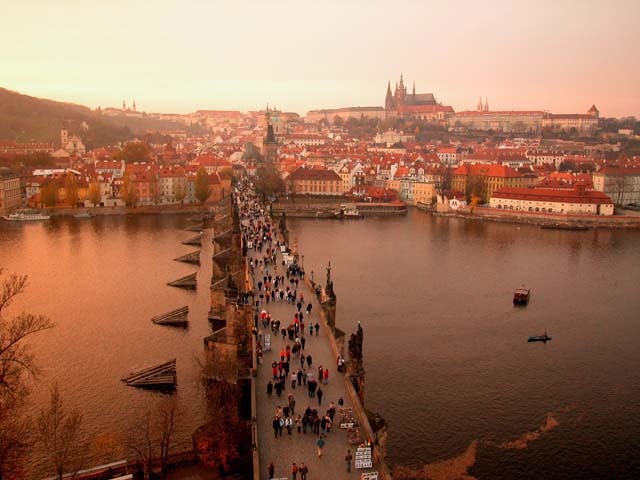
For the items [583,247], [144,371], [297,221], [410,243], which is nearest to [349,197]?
[297,221]

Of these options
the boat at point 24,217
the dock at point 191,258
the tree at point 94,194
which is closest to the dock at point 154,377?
the dock at point 191,258

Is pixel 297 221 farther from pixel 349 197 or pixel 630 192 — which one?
pixel 630 192

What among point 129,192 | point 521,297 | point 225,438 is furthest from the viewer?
point 129,192

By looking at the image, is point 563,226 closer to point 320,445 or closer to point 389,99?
point 320,445

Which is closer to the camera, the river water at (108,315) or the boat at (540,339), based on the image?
the river water at (108,315)

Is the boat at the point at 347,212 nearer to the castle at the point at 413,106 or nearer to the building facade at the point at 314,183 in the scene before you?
the building facade at the point at 314,183

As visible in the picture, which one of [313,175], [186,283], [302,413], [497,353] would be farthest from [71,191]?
[302,413]
